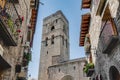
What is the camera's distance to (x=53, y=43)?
42.1 meters

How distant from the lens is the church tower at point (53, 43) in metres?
39.1

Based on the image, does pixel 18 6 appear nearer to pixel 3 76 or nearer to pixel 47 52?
pixel 3 76

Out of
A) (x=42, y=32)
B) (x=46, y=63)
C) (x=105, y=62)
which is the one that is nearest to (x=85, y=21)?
(x=105, y=62)

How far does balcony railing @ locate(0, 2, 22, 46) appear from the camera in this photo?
20.3 ft

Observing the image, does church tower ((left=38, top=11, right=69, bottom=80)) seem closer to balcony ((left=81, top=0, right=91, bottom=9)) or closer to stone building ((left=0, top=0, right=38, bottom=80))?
balcony ((left=81, top=0, right=91, bottom=9))

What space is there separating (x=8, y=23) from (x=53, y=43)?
35.0 meters

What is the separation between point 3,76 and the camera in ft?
24.6

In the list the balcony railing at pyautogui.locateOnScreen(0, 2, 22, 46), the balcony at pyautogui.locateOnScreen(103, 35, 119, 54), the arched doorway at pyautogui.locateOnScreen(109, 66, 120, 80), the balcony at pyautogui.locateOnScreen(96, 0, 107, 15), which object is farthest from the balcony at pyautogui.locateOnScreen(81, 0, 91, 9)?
the arched doorway at pyautogui.locateOnScreen(109, 66, 120, 80)

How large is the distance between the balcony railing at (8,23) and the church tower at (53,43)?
29215 mm

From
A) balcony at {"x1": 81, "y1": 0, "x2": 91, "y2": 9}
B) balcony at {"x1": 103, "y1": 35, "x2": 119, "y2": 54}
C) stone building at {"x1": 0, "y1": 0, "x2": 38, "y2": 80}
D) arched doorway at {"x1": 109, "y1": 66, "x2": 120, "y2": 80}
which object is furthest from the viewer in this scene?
balcony at {"x1": 81, "y1": 0, "x2": 91, "y2": 9}

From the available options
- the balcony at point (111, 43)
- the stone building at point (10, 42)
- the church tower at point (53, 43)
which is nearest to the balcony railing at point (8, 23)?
the stone building at point (10, 42)

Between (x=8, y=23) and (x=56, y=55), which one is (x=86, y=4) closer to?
(x=8, y=23)

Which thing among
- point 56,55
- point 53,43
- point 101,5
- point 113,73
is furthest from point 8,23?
point 53,43

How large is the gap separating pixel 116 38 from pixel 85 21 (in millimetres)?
5903
